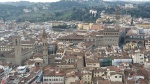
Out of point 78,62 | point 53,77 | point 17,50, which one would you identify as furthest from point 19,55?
point 53,77

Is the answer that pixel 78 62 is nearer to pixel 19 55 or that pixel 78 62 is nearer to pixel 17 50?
pixel 19 55

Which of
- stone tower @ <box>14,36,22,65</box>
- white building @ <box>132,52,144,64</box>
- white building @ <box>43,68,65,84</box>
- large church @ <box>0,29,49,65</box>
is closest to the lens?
white building @ <box>43,68,65,84</box>

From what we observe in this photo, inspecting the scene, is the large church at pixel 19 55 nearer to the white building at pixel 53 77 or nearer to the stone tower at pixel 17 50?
the stone tower at pixel 17 50

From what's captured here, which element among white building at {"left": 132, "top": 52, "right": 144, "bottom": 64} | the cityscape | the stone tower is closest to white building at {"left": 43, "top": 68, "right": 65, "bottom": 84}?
the cityscape

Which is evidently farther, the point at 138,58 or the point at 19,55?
the point at 19,55

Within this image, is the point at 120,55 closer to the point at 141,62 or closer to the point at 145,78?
the point at 141,62

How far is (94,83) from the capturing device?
29.3m

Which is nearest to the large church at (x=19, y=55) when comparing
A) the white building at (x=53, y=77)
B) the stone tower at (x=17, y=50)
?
the stone tower at (x=17, y=50)

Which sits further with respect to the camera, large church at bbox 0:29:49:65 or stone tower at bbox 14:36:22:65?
stone tower at bbox 14:36:22:65

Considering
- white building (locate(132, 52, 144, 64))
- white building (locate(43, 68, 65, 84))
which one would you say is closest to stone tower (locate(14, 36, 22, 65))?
white building (locate(43, 68, 65, 84))

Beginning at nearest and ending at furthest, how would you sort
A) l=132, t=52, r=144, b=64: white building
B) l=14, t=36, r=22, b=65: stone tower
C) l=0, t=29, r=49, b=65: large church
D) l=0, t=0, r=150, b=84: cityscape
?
l=0, t=0, r=150, b=84: cityscape, l=132, t=52, r=144, b=64: white building, l=0, t=29, r=49, b=65: large church, l=14, t=36, r=22, b=65: stone tower

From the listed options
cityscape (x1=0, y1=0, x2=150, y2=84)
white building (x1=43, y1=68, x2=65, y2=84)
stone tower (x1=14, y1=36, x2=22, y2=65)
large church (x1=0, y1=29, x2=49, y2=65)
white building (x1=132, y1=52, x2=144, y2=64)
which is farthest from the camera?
stone tower (x1=14, y1=36, x2=22, y2=65)

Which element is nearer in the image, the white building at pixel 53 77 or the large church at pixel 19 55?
the white building at pixel 53 77

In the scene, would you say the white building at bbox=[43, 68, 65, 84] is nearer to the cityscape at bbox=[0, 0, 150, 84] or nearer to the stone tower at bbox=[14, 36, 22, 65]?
the cityscape at bbox=[0, 0, 150, 84]
